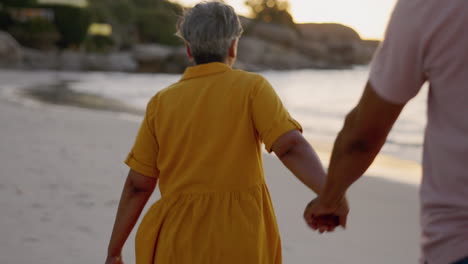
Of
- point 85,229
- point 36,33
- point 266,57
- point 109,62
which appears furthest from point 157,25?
point 85,229

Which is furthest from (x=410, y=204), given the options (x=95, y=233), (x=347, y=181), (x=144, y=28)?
(x=144, y=28)

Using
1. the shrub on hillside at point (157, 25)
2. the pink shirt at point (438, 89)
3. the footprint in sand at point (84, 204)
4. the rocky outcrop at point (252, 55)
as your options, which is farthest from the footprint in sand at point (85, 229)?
the shrub on hillside at point (157, 25)

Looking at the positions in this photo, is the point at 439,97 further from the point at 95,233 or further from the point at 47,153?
the point at 47,153

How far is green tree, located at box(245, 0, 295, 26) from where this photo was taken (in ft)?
303

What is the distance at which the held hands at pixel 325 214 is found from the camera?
154 cm

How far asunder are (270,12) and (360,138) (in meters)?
94.3

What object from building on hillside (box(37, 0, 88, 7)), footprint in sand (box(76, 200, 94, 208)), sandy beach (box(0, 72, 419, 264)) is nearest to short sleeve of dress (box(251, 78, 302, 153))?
sandy beach (box(0, 72, 419, 264))

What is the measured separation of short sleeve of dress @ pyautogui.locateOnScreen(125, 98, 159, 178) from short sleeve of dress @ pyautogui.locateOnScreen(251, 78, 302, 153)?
0.35 m

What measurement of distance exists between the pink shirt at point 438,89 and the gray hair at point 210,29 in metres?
0.76

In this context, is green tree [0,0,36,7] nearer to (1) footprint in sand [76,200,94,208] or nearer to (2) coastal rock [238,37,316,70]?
(2) coastal rock [238,37,316,70]

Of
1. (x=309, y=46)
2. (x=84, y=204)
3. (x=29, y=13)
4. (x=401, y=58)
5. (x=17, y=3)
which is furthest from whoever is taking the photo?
(x=309, y=46)

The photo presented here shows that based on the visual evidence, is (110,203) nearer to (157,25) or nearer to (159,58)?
(159,58)

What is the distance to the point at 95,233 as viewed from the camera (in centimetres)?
432

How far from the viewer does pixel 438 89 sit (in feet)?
3.52
